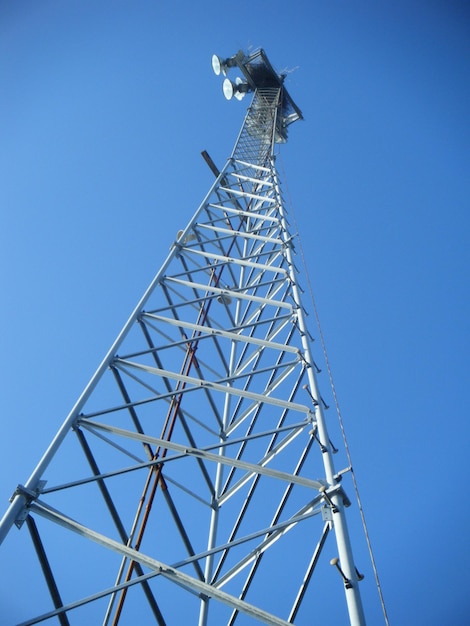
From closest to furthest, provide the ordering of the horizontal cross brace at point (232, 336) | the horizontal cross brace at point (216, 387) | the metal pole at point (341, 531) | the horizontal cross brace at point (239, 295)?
the metal pole at point (341, 531)
the horizontal cross brace at point (216, 387)
the horizontal cross brace at point (232, 336)
the horizontal cross brace at point (239, 295)

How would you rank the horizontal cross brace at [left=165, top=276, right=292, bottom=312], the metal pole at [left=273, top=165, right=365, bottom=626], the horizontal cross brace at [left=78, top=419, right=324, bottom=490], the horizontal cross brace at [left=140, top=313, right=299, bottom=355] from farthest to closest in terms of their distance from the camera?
the horizontal cross brace at [left=165, top=276, right=292, bottom=312]
the horizontal cross brace at [left=140, top=313, right=299, bottom=355]
the horizontal cross brace at [left=78, top=419, right=324, bottom=490]
the metal pole at [left=273, top=165, right=365, bottom=626]

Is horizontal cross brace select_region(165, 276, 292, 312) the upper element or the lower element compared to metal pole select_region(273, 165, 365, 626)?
upper

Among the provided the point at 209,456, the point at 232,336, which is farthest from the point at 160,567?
the point at 232,336

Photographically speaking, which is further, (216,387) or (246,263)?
(246,263)

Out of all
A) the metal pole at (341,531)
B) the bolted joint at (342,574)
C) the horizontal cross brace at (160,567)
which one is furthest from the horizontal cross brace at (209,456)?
the horizontal cross brace at (160,567)

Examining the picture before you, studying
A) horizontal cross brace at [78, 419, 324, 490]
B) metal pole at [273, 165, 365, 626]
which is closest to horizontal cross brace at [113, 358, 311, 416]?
metal pole at [273, 165, 365, 626]

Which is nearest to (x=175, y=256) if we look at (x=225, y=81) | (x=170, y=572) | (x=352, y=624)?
(x=170, y=572)

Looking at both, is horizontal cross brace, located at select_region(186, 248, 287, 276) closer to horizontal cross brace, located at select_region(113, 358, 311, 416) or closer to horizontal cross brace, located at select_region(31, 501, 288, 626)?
horizontal cross brace, located at select_region(113, 358, 311, 416)

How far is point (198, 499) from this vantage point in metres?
5.35

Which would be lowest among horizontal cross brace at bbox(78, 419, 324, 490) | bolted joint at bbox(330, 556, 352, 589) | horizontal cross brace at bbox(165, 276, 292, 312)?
bolted joint at bbox(330, 556, 352, 589)

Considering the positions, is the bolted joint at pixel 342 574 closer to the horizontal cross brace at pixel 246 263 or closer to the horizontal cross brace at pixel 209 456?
the horizontal cross brace at pixel 209 456

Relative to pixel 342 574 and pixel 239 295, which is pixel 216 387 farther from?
pixel 342 574

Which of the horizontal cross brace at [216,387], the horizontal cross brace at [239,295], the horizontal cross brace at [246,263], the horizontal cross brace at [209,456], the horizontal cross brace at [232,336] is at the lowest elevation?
the horizontal cross brace at [209,456]

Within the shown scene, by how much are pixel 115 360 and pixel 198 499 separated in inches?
77.1
